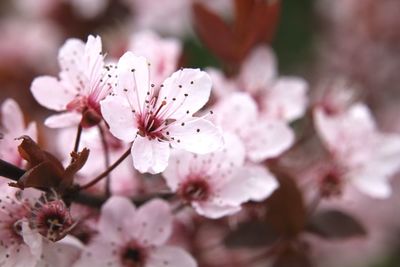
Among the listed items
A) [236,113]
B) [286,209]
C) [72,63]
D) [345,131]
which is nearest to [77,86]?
[72,63]

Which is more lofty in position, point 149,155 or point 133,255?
point 149,155

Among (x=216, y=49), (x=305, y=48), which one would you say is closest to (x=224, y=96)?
(x=216, y=49)

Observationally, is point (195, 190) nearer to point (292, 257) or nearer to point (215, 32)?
point (292, 257)

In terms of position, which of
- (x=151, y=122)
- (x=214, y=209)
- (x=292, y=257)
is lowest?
(x=292, y=257)

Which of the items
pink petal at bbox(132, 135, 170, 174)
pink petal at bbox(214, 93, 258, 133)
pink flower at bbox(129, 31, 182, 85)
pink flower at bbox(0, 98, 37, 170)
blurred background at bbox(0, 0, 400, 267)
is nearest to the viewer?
pink petal at bbox(132, 135, 170, 174)

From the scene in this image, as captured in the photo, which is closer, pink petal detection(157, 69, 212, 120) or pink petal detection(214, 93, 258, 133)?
pink petal detection(157, 69, 212, 120)

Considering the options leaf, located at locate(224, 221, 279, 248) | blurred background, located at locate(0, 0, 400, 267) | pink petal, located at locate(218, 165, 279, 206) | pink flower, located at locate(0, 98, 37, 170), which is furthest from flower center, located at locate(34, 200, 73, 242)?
blurred background, located at locate(0, 0, 400, 267)

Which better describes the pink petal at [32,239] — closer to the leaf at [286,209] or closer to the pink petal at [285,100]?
the leaf at [286,209]

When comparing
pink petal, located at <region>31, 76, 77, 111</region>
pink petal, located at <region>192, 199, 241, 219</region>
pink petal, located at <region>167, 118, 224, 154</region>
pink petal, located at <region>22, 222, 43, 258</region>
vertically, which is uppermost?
pink petal, located at <region>167, 118, 224, 154</region>

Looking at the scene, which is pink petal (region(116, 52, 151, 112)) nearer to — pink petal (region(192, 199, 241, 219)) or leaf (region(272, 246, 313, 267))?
pink petal (region(192, 199, 241, 219))
